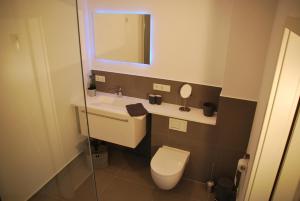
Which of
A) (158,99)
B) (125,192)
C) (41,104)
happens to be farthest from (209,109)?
(41,104)

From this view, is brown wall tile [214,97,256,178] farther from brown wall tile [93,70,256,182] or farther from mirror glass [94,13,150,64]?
mirror glass [94,13,150,64]

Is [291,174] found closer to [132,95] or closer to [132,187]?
[132,187]

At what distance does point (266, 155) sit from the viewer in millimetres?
1287

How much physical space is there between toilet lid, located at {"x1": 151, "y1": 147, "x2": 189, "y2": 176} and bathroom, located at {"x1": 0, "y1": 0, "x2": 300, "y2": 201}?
0.01m

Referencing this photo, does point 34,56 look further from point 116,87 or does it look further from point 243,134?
point 243,134

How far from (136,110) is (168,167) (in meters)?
→ 0.71

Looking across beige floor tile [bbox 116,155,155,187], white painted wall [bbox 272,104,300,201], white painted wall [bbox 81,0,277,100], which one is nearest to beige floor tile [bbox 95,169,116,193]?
beige floor tile [bbox 116,155,155,187]

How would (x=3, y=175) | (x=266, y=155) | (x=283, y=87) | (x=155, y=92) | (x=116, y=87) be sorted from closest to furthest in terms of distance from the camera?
(x=283, y=87) < (x=266, y=155) < (x=3, y=175) < (x=155, y=92) < (x=116, y=87)

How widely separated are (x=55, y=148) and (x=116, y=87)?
1.05 meters

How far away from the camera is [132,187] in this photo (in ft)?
8.54

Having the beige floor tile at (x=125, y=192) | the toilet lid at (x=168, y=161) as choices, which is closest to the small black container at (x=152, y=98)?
the toilet lid at (x=168, y=161)

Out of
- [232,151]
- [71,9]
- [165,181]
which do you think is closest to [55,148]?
[165,181]

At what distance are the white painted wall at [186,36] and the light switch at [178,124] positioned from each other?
0.48 meters

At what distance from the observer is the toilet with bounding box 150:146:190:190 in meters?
2.23
